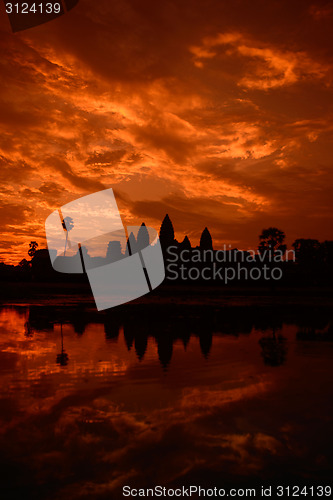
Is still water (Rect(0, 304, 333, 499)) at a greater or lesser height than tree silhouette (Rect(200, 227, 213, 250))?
lesser

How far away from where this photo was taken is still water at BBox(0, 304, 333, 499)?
538 centimetres

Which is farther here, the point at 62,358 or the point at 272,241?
the point at 272,241

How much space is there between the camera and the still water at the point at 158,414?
17.6ft

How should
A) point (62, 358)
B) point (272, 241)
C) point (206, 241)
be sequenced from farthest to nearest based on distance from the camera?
point (206, 241) → point (272, 241) → point (62, 358)

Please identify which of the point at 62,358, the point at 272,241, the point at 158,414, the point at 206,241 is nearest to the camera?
the point at 158,414

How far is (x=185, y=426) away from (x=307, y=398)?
3.26 meters

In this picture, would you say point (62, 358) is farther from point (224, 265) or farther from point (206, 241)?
point (206, 241)

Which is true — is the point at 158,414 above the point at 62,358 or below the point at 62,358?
below

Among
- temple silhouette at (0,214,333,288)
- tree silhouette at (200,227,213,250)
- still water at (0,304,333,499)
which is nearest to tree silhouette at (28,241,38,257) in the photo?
temple silhouette at (0,214,333,288)

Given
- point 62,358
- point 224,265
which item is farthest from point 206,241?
point 62,358

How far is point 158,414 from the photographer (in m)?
7.44

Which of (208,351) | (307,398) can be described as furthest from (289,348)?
(307,398)

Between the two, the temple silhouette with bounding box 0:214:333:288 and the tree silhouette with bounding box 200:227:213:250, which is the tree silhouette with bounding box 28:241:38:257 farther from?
the tree silhouette with bounding box 200:227:213:250

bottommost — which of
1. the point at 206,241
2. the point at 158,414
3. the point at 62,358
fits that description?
the point at 158,414
